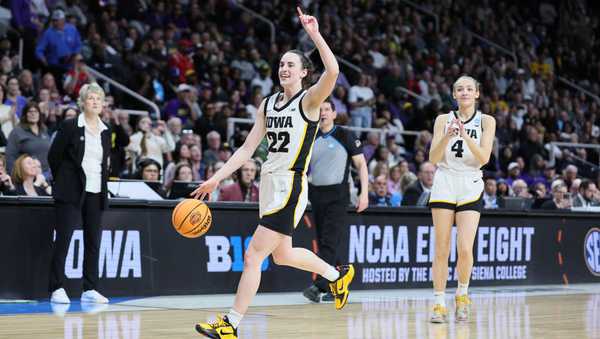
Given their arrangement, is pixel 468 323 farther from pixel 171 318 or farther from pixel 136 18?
pixel 136 18

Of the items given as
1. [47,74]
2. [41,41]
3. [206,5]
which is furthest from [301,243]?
[206,5]

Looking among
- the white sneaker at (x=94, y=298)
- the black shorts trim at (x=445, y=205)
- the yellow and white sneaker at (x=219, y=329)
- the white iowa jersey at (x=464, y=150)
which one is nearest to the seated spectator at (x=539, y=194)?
the white iowa jersey at (x=464, y=150)

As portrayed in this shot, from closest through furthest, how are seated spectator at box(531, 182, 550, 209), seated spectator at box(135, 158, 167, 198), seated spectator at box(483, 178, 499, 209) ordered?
seated spectator at box(135, 158, 167, 198), seated spectator at box(483, 178, 499, 209), seated spectator at box(531, 182, 550, 209)

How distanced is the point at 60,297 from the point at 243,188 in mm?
3721

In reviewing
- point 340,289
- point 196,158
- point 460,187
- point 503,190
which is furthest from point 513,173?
point 340,289

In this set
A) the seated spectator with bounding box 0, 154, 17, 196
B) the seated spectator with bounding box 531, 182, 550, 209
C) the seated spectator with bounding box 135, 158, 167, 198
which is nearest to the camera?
the seated spectator with bounding box 0, 154, 17, 196

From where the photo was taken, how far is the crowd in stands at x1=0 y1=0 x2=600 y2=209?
14.2 meters

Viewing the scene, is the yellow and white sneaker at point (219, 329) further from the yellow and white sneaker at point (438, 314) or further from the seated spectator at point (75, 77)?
the seated spectator at point (75, 77)

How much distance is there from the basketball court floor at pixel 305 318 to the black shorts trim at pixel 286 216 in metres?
0.92

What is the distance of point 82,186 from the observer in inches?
413

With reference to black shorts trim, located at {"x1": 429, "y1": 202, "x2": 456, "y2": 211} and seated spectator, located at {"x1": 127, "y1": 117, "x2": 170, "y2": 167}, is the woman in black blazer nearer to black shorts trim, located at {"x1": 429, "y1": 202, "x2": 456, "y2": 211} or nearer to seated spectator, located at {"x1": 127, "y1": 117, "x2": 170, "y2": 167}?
black shorts trim, located at {"x1": 429, "y1": 202, "x2": 456, "y2": 211}

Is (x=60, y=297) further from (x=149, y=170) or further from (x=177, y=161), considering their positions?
(x=177, y=161)

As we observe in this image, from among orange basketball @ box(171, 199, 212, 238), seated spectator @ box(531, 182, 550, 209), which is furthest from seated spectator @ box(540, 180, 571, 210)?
orange basketball @ box(171, 199, 212, 238)

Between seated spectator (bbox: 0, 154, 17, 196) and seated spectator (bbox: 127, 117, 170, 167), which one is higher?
seated spectator (bbox: 127, 117, 170, 167)
